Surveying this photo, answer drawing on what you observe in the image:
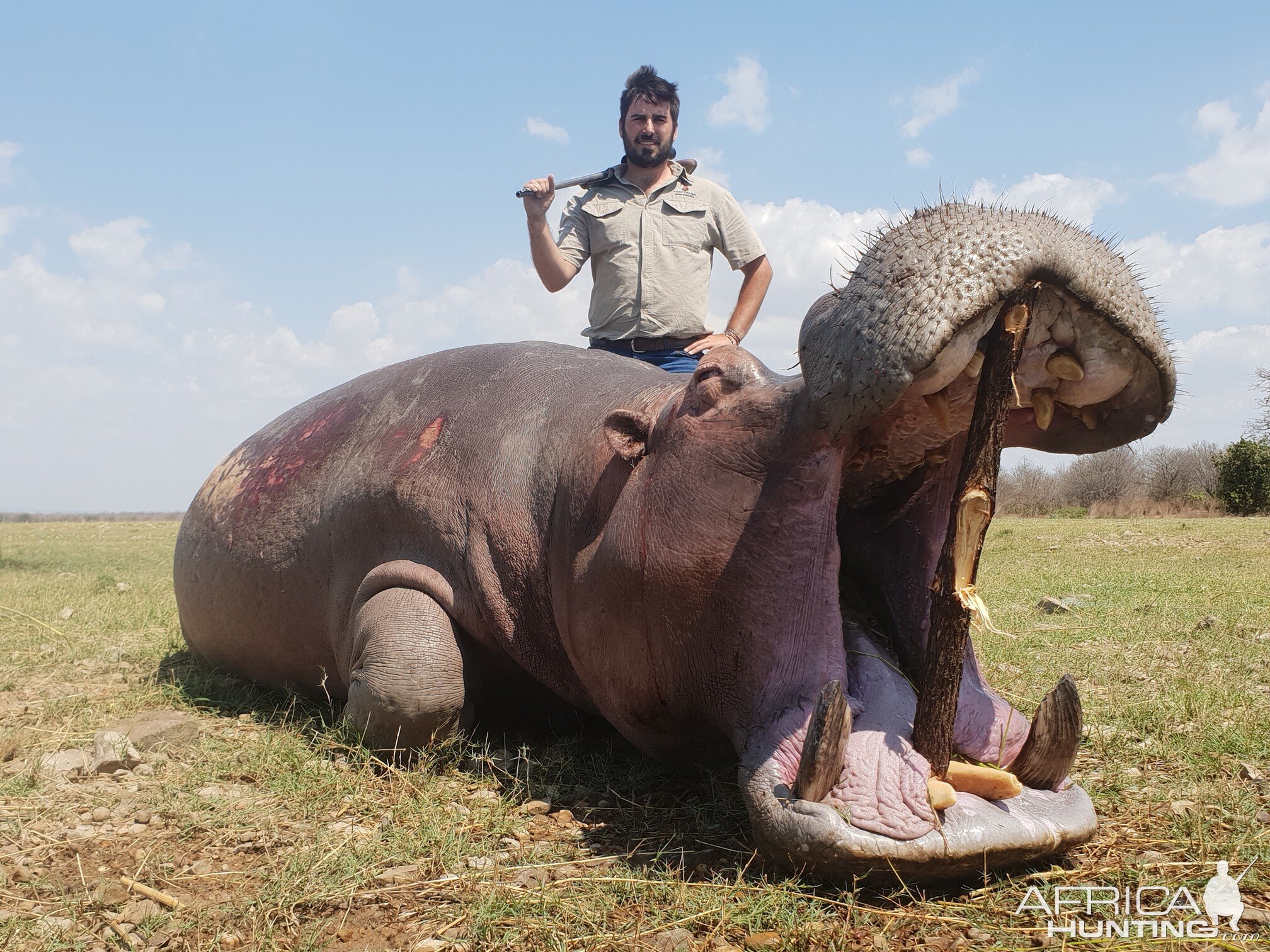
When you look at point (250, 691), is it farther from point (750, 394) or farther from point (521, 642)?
point (750, 394)

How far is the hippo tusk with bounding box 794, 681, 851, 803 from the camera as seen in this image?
7.22 feet

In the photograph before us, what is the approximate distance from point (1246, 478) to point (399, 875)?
32.6 m

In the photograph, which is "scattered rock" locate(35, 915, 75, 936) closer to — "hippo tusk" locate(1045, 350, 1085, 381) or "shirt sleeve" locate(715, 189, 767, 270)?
"hippo tusk" locate(1045, 350, 1085, 381)

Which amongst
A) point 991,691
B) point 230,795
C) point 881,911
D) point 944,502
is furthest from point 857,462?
point 230,795

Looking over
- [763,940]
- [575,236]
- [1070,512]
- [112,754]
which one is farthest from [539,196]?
[1070,512]

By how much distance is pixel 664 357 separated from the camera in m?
5.53

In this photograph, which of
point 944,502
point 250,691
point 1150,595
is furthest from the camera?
point 1150,595

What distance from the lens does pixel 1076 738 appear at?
2.37 metres

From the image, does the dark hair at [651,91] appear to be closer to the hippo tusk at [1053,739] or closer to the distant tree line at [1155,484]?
the hippo tusk at [1053,739]

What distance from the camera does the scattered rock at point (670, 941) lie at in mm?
2115

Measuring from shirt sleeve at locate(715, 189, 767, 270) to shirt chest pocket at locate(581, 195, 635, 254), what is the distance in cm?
61

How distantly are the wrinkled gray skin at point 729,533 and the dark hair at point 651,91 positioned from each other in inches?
86.5

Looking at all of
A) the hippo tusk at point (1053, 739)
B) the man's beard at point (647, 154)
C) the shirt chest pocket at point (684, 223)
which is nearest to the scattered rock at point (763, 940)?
the hippo tusk at point (1053, 739)

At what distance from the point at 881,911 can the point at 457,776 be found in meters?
1.65
